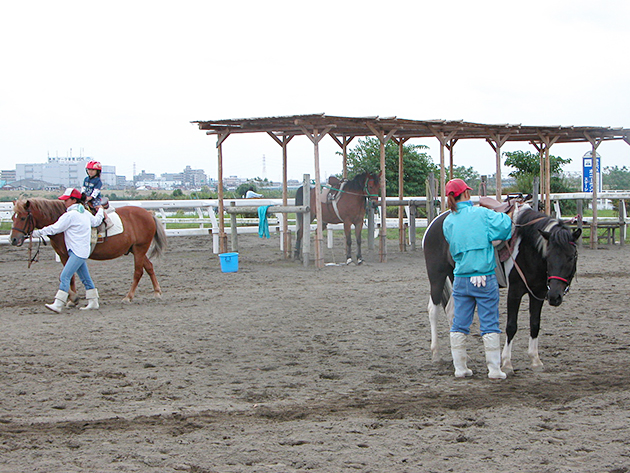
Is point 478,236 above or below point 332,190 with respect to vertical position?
below

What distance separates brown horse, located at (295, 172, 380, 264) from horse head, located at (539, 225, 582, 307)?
31.0ft

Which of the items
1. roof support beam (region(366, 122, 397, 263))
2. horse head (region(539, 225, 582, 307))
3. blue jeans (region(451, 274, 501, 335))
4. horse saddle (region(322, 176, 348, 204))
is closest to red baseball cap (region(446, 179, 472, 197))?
blue jeans (region(451, 274, 501, 335))

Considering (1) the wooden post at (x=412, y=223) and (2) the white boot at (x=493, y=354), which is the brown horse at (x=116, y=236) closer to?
(2) the white boot at (x=493, y=354)

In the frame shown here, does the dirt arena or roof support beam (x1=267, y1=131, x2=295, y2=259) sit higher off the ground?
roof support beam (x1=267, y1=131, x2=295, y2=259)

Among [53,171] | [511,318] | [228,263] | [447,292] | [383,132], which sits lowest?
[228,263]

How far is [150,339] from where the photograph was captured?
7.47 m

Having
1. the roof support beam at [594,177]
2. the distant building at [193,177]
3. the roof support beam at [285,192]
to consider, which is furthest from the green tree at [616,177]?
the distant building at [193,177]

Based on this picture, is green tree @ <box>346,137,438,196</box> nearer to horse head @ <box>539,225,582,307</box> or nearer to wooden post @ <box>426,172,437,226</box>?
wooden post @ <box>426,172,437,226</box>

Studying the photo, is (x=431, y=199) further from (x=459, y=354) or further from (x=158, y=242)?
(x=459, y=354)

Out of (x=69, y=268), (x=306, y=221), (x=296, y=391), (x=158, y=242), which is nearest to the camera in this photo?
(x=296, y=391)

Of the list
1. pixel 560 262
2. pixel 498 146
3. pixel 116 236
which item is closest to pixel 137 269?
pixel 116 236

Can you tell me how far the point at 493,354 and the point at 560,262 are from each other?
101cm

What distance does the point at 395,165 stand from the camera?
102ft

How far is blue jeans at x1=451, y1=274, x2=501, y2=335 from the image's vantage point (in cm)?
552
